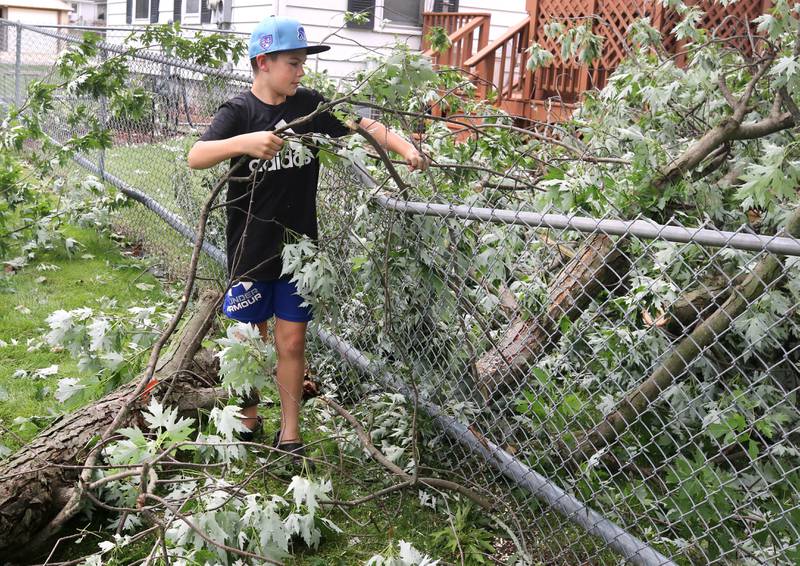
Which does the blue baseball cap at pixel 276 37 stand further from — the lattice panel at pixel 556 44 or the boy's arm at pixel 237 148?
the lattice panel at pixel 556 44

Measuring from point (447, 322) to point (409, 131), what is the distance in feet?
4.08

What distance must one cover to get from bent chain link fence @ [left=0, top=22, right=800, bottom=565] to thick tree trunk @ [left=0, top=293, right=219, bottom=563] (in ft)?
2.81

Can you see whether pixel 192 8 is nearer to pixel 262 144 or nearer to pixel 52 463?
pixel 262 144

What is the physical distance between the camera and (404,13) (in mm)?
13609

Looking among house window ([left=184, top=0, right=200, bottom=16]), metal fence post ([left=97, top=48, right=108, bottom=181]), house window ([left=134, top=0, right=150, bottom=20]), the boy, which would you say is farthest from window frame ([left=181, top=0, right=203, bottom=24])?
the boy

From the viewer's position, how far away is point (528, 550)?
331cm

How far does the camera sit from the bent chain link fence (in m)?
2.96

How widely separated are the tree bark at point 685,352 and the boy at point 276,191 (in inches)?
50.4

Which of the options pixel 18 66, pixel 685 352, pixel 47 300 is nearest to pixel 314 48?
pixel 685 352

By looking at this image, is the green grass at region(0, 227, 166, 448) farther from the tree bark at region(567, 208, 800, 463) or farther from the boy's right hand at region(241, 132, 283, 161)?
the tree bark at region(567, 208, 800, 463)

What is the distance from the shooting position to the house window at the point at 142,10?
17266mm

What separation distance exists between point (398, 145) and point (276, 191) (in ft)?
1.94

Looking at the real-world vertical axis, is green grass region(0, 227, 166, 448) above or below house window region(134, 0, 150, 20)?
below

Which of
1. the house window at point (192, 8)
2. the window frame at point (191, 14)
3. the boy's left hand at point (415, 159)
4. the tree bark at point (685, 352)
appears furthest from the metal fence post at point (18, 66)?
the tree bark at point (685, 352)
